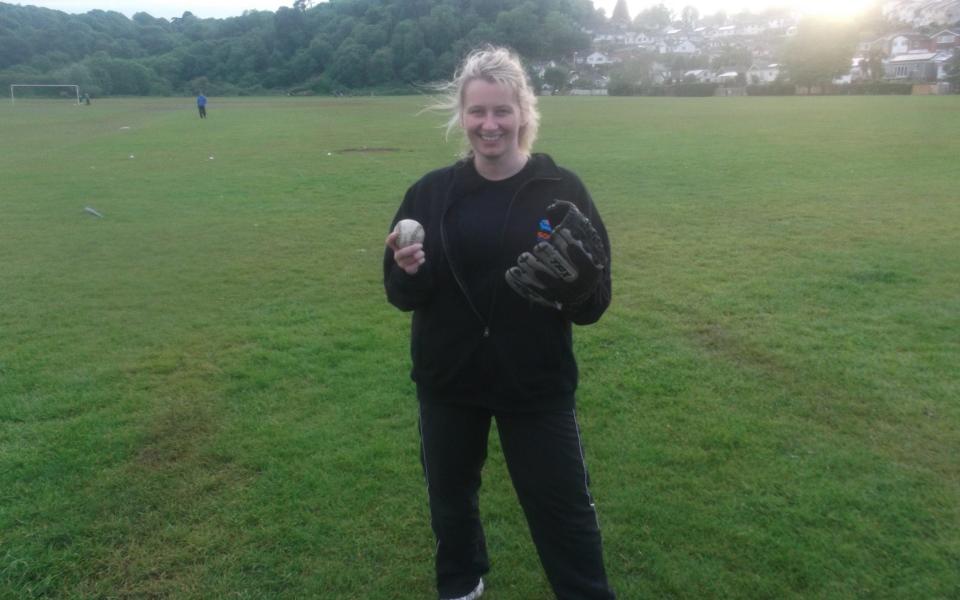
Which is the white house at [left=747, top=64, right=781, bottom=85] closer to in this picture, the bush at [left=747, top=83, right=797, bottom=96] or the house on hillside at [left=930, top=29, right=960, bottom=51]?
the house on hillside at [left=930, top=29, right=960, bottom=51]

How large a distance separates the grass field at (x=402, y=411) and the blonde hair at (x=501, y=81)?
201 cm

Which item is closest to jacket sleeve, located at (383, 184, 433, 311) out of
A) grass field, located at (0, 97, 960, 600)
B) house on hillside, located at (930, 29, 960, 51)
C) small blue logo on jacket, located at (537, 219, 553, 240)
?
small blue logo on jacket, located at (537, 219, 553, 240)

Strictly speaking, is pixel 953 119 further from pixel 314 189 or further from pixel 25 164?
pixel 25 164

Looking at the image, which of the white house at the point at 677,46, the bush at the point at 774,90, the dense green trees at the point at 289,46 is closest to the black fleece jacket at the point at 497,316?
the bush at the point at 774,90

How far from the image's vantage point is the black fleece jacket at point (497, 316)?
9.13 feet

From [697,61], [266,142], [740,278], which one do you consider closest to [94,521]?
[740,278]

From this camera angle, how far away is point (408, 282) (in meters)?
2.79

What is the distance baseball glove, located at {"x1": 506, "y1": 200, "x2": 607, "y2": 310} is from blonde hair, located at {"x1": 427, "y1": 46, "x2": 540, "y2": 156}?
1.29 feet

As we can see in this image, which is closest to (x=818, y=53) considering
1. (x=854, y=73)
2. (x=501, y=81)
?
(x=854, y=73)

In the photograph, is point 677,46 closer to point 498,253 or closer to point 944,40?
point 944,40

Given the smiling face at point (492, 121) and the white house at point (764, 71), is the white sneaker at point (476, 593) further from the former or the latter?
the white house at point (764, 71)

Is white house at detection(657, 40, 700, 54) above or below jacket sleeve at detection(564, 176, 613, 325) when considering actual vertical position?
above

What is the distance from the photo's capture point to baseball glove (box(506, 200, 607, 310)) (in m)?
2.62

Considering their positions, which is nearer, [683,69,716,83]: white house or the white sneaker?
the white sneaker
